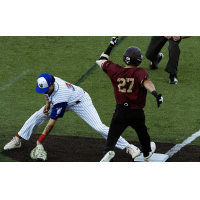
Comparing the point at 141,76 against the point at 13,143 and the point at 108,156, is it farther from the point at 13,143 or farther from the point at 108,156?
the point at 13,143

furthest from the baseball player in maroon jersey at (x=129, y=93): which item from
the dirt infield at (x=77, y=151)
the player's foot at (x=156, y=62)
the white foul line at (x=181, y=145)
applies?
the player's foot at (x=156, y=62)

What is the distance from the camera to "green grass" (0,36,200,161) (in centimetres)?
854

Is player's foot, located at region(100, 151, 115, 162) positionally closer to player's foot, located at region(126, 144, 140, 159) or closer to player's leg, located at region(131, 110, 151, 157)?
player's leg, located at region(131, 110, 151, 157)

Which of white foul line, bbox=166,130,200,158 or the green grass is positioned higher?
the green grass

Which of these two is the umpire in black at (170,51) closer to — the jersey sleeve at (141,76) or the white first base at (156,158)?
the white first base at (156,158)

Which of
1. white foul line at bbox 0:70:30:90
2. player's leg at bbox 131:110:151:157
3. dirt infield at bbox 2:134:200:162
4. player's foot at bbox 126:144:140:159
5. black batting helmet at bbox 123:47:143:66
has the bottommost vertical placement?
dirt infield at bbox 2:134:200:162

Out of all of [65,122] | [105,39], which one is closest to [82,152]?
[65,122]

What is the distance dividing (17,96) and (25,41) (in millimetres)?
2761

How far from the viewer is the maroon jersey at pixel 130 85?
250 inches

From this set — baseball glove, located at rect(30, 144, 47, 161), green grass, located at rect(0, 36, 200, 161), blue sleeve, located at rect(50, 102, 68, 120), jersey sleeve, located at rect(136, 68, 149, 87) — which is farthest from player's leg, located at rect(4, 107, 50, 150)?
jersey sleeve, located at rect(136, 68, 149, 87)

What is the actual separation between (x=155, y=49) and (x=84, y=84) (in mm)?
1754

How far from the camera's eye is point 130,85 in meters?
6.40

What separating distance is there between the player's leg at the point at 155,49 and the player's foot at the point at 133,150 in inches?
141

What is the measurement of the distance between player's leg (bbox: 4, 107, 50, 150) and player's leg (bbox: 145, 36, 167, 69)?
12.1 ft
